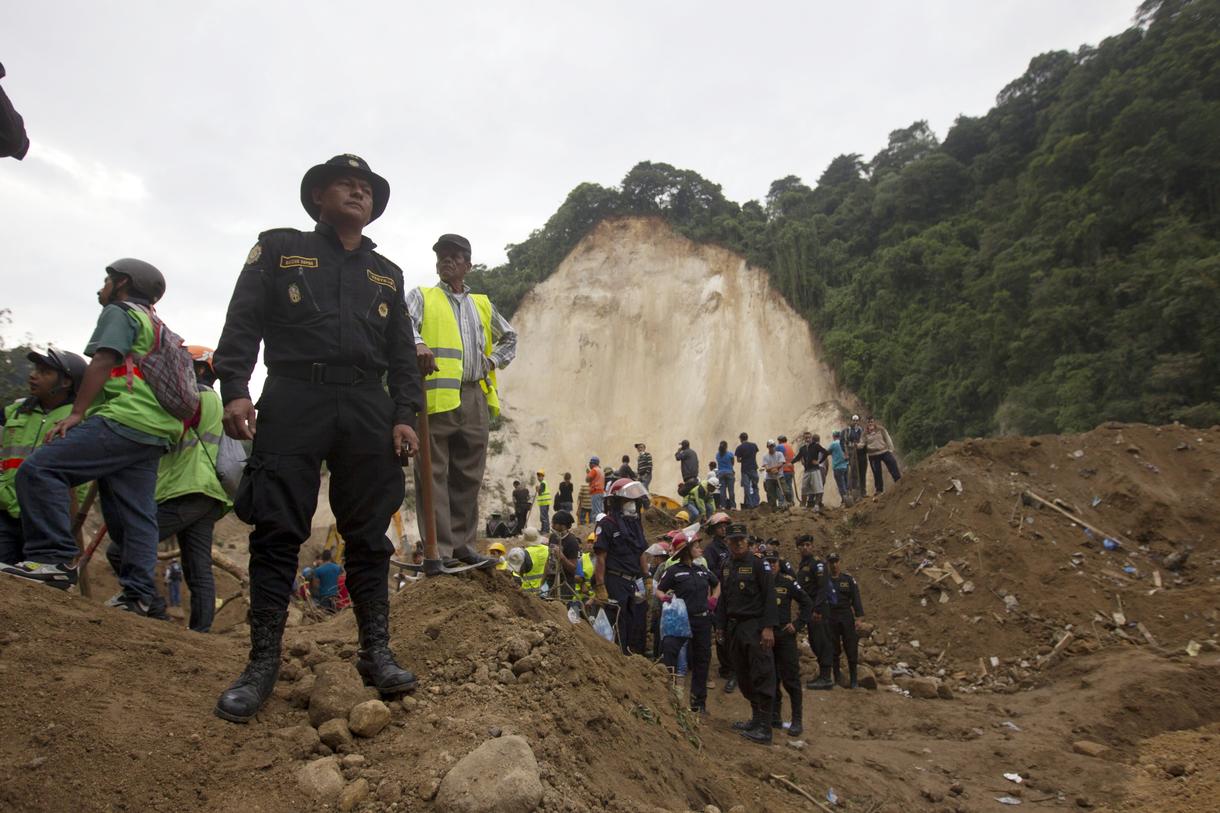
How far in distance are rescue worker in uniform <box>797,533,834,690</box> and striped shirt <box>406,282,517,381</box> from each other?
6.53 meters

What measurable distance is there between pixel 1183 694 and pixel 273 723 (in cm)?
969

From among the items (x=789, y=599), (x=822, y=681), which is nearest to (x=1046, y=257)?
(x=822, y=681)

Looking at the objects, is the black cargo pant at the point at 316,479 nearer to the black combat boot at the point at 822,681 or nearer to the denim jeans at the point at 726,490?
the black combat boot at the point at 822,681

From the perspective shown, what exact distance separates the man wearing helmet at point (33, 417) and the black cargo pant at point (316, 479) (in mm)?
2181

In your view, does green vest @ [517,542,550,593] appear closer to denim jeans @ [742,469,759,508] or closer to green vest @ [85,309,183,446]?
green vest @ [85,309,183,446]

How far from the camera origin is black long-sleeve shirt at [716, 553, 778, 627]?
7.33 metres

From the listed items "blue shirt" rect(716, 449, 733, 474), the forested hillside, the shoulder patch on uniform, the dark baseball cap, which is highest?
the forested hillside

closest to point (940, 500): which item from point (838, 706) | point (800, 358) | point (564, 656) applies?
point (838, 706)

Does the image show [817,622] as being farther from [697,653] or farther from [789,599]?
[697,653]

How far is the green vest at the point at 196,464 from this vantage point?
419 cm

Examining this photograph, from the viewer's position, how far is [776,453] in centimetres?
1798

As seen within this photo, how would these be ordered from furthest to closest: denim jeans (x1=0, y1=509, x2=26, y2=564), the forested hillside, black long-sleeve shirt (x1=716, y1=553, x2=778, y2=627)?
1. the forested hillside
2. black long-sleeve shirt (x1=716, y1=553, x2=778, y2=627)
3. denim jeans (x1=0, y1=509, x2=26, y2=564)

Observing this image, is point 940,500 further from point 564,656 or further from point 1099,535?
point 564,656

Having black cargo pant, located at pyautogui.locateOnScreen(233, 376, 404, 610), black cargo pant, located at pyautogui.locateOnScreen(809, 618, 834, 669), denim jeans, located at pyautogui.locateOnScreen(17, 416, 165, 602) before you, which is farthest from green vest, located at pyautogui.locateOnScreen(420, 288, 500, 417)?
black cargo pant, located at pyautogui.locateOnScreen(809, 618, 834, 669)
